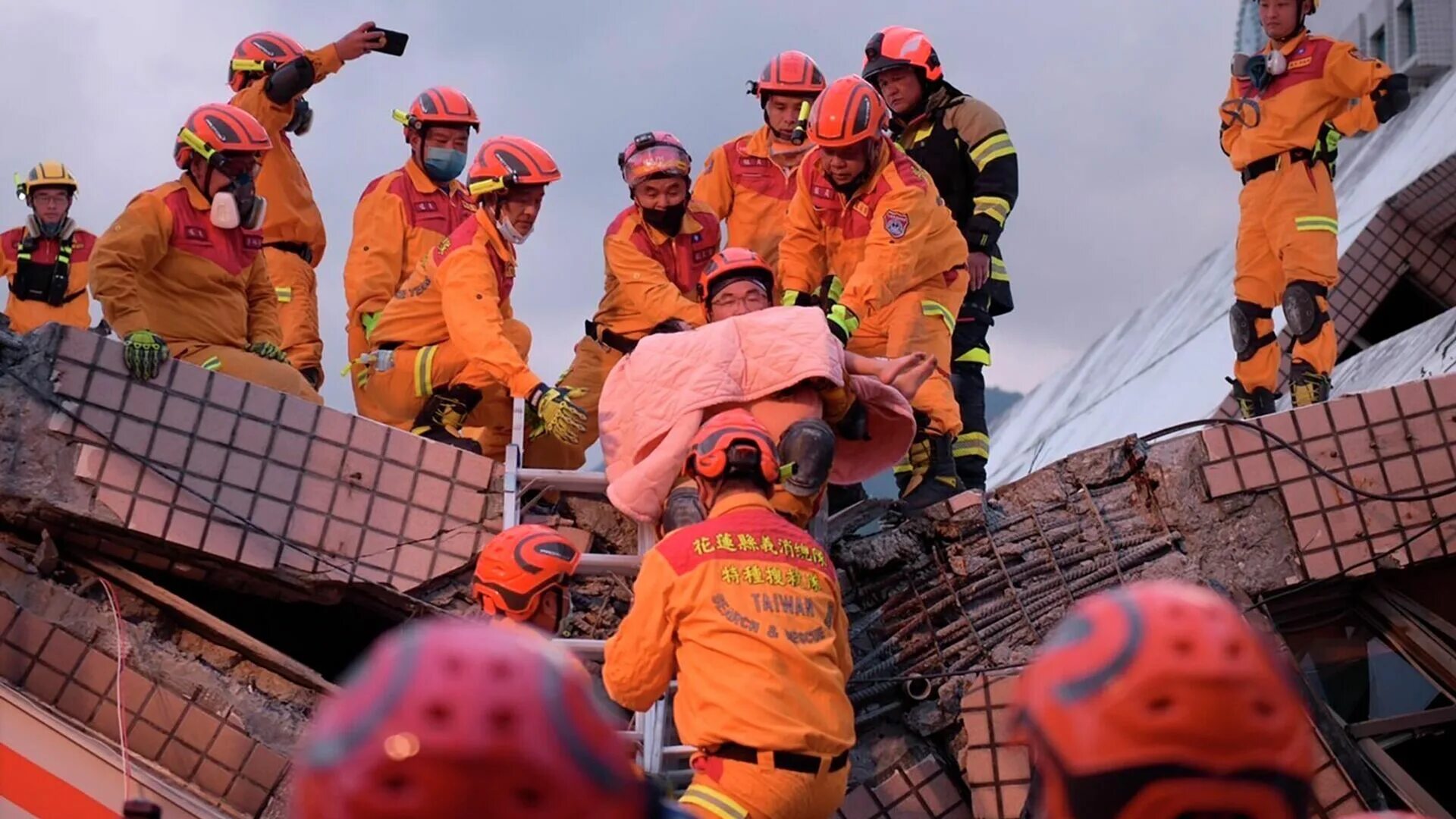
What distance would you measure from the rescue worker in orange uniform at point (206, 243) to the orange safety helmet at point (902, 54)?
260cm

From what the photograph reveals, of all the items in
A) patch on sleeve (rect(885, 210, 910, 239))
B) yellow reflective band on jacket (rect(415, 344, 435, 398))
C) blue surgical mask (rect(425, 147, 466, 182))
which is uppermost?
blue surgical mask (rect(425, 147, 466, 182))

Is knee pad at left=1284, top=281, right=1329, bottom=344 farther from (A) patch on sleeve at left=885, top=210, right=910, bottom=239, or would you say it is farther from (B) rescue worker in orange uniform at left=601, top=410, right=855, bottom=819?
(B) rescue worker in orange uniform at left=601, top=410, right=855, bottom=819

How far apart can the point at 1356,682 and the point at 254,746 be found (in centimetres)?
376

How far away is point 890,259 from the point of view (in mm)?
6918

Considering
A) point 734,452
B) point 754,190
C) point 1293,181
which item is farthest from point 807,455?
point 1293,181

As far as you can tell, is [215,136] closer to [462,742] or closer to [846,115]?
[846,115]

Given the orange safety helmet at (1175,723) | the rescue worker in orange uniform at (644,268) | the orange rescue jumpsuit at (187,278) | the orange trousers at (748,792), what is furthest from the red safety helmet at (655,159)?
the orange safety helmet at (1175,723)

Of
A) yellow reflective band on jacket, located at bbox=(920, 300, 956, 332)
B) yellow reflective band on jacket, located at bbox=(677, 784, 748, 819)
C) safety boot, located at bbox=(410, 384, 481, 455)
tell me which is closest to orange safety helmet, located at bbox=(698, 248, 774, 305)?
yellow reflective band on jacket, located at bbox=(920, 300, 956, 332)

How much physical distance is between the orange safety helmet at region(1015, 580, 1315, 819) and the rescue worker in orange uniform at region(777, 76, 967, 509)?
15.0 ft

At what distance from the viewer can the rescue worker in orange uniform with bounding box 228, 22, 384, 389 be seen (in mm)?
8594

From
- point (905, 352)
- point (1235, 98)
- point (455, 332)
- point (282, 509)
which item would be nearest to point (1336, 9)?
point (1235, 98)

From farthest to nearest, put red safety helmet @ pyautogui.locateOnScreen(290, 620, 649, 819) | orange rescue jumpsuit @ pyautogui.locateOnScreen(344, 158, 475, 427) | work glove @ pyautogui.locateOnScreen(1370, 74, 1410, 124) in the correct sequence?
orange rescue jumpsuit @ pyautogui.locateOnScreen(344, 158, 475, 427), work glove @ pyautogui.locateOnScreen(1370, 74, 1410, 124), red safety helmet @ pyautogui.locateOnScreen(290, 620, 649, 819)

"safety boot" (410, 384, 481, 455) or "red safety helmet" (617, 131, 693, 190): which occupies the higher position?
"red safety helmet" (617, 131, 693, 190)

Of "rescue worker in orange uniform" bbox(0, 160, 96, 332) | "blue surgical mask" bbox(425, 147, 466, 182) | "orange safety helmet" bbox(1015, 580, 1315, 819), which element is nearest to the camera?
"orange safety helmet" bbox(1015, 580, 1315, 819)
